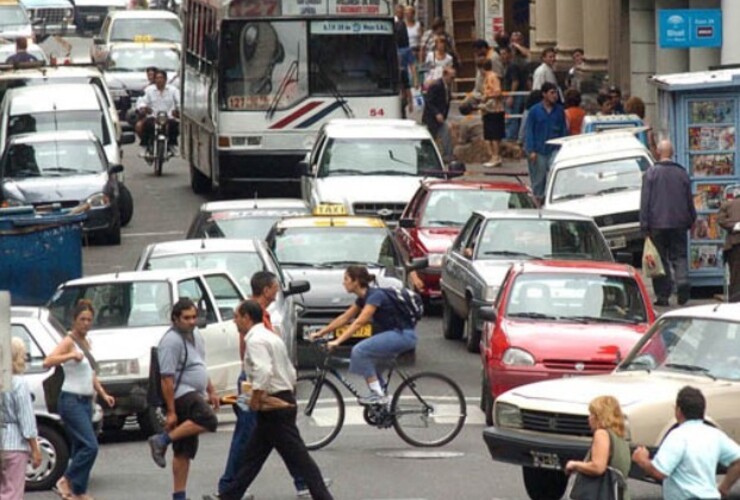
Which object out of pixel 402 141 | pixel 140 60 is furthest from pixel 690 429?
pixel 140 60

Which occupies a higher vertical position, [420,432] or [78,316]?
[78,316]

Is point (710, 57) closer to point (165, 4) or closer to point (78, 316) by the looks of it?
point (78, 316)

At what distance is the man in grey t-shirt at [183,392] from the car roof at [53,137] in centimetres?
1781

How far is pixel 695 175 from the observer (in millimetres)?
27156

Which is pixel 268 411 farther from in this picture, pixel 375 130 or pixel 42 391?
pixel 375 130

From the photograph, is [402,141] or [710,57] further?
[710,57]

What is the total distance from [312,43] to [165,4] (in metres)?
37.8

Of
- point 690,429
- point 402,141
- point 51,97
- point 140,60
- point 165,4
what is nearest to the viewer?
point 690,429

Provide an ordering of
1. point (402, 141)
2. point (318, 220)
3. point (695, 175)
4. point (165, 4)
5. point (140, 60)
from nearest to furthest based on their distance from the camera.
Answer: point (318, 220) < point (695, 175) < point (402, 141) < point (140, 60) < point (165, 4)

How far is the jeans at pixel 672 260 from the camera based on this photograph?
26328 mm

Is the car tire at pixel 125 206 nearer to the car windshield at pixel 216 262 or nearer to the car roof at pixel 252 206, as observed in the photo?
the car roof at pixel 252 206

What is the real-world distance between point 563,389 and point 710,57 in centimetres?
2224

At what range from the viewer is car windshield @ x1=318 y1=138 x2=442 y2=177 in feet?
99.8

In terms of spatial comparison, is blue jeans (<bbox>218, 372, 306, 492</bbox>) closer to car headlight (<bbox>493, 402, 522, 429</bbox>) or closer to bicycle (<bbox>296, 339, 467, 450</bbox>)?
car headlight (<bbox>493, 402, 522, 429</bbox>)
